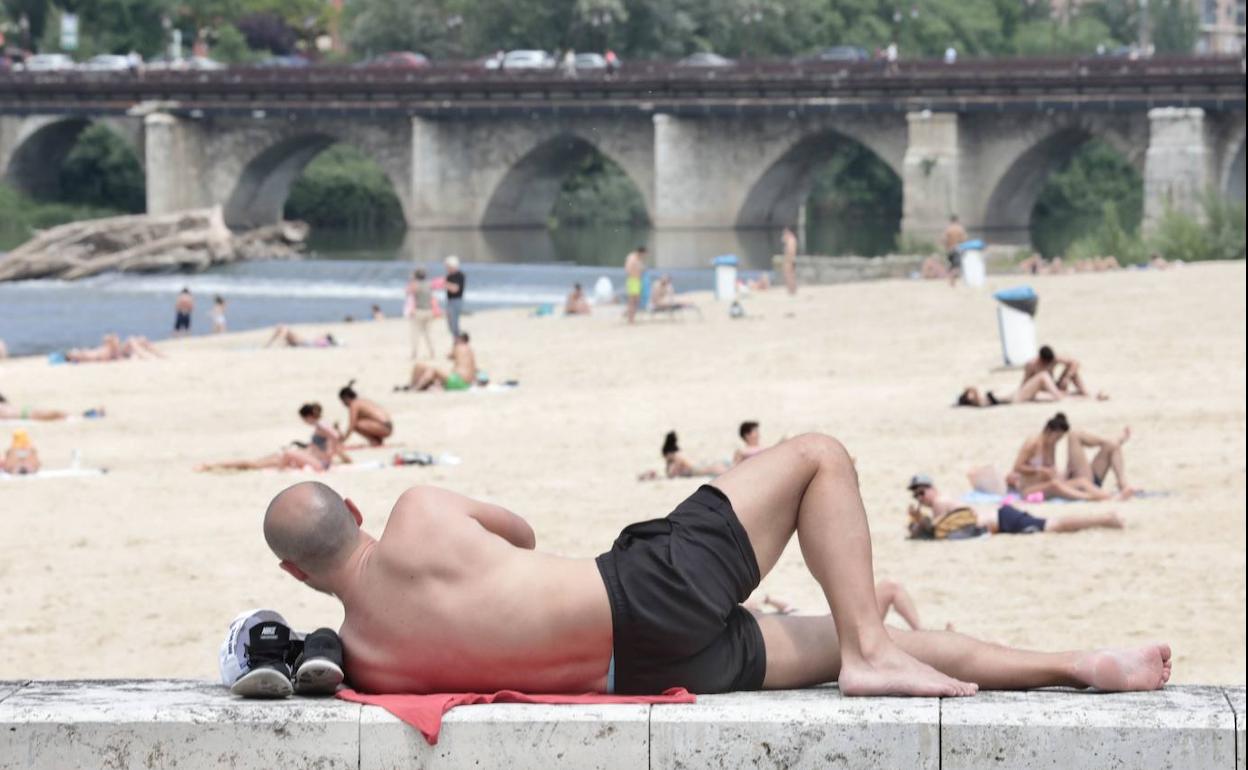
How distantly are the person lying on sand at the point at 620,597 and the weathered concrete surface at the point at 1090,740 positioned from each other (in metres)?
0.44

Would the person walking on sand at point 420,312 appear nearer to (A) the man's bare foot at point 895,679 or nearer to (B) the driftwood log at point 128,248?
(A) the man's bare foot at point 895,679

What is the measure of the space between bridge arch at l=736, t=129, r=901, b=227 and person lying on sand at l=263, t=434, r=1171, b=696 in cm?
5467

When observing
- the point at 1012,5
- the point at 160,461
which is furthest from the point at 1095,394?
the point at 1012,5

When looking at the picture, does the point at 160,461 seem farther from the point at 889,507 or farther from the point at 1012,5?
the point at 1012,5

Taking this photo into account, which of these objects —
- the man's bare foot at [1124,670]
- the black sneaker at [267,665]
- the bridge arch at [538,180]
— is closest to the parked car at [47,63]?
the bridge arch at [538,180]

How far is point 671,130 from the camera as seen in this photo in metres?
59.4

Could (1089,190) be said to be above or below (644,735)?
above

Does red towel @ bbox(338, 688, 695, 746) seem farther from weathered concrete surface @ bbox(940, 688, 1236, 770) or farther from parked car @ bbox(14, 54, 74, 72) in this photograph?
parked car @ bbox(14, 54, 74, 72)

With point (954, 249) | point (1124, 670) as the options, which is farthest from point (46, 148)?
point (1124, 670)

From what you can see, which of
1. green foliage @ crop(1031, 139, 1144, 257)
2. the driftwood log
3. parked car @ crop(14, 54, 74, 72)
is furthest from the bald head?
green foliage @ crop(1031, 139, 1144, 257)

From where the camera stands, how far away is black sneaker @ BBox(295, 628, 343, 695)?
4.31m

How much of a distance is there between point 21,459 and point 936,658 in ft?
42.5

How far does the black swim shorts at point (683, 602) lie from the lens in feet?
14.5

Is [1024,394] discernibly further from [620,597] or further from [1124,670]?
[620,597]
